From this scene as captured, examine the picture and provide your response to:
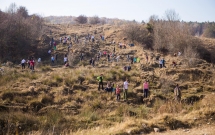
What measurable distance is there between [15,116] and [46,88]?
582 centimetres

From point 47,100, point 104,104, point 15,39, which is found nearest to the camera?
point 47,100

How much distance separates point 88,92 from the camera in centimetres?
1544

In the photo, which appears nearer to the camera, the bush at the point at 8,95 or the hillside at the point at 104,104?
the hillside at the point at 104,104

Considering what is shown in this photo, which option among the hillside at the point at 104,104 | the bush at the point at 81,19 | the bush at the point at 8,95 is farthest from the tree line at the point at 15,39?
the bush at the point at 81,19

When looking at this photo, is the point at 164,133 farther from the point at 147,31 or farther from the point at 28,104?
the point at 147,31

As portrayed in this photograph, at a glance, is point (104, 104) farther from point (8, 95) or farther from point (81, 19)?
point (81, 19)

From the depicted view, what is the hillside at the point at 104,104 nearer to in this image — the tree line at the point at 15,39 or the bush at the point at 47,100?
the bush at the point at 47,100

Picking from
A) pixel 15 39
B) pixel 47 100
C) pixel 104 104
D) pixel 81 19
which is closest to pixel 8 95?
pixel 47 100

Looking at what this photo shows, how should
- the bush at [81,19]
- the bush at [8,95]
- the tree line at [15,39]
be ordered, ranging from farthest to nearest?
the bush at [81,19] < the tree line at [15,39] < the bush at [8,95]

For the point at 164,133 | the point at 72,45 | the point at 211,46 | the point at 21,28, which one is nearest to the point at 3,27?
the point at 21,28

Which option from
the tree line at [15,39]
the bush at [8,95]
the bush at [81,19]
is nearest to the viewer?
the bush at [8,95]

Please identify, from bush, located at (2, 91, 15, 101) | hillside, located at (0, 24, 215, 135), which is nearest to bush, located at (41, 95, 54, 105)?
hillside, located at (0, 24, 215, 135)

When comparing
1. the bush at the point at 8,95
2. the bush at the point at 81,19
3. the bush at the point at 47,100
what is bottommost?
the bush at the point at 47,100

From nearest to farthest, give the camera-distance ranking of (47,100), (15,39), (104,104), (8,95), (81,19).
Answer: (8,95), (47,100), (104,104), (15,39), (81,19)
